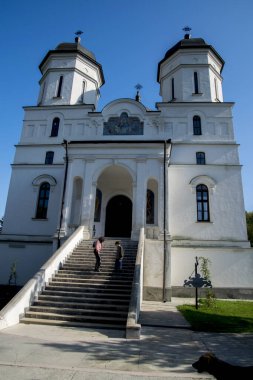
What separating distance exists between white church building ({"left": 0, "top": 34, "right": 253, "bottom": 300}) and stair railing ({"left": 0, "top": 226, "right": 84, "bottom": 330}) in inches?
111

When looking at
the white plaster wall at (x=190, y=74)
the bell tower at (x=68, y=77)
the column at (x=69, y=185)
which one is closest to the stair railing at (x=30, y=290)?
the column at (x=69, y=185)

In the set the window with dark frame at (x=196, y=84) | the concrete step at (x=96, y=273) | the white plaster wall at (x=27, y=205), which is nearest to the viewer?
the concrete step at (x=96, y=273)

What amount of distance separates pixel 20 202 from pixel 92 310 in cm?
1283

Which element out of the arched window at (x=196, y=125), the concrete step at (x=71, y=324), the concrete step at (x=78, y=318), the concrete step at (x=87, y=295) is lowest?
the concrete step at (x=71, y=324)

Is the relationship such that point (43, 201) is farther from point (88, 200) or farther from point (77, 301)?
point (77, 301)

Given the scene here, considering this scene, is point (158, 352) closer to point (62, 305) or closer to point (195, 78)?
point (62, 305)

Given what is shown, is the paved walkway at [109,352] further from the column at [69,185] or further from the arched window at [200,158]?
the arched window at [200,158]

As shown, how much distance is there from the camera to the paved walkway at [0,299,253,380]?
488 cm

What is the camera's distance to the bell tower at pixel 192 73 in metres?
22.6

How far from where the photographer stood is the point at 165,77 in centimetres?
2461

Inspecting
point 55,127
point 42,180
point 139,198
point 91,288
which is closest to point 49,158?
point 42,180

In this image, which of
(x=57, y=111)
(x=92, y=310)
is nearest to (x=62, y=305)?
(x=92, y=310)

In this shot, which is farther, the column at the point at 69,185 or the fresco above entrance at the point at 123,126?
the fresco above entrance at the point at 123,126

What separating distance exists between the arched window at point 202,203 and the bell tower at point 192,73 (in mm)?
7759
